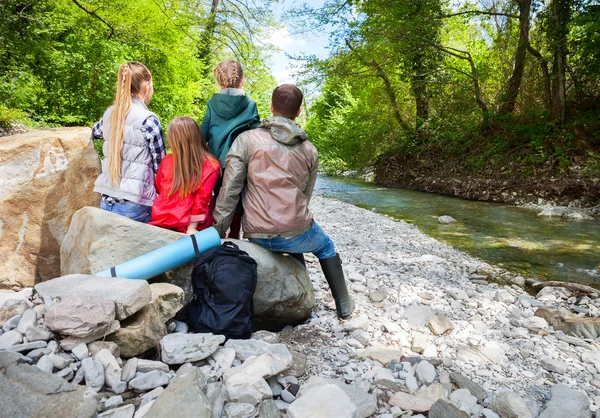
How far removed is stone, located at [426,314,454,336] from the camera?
3275mm

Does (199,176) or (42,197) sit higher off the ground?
(199,176)

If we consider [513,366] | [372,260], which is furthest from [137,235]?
[372,260]

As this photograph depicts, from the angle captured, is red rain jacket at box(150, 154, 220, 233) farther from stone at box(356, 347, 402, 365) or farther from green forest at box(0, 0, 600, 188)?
green forest at box(0, 0, 600, 188)

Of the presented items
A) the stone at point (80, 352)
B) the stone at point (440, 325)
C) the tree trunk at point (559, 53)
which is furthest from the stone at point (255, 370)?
the tree trunk at point (559, 53)

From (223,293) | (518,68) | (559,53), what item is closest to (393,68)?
(518,68)

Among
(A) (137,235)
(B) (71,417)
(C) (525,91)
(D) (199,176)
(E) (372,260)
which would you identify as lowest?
(E) (372,260)

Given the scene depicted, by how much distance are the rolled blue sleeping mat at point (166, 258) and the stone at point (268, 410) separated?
1.19 m

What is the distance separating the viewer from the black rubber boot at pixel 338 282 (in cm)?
334

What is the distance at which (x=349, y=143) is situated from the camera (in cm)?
2091

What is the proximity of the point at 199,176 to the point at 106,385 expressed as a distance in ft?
5.27

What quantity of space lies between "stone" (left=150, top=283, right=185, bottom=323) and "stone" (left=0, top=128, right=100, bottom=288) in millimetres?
1553

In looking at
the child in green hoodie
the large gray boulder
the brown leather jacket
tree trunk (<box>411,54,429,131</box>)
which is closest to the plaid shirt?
the large gray boulder

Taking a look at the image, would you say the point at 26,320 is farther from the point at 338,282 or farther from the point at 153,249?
the point at 338,282

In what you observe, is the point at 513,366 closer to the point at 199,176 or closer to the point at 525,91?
the point at 199,176
